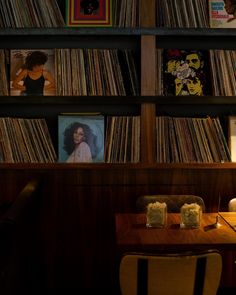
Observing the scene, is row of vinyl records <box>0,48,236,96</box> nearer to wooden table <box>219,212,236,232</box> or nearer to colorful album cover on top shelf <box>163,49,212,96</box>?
colorful album cover on top shelf <box>163,49,212,96</box>

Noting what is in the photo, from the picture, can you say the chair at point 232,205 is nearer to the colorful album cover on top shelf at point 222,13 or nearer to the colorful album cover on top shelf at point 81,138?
the colorful album cover on top shelf at point 81,138

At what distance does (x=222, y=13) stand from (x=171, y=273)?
1.88 metres

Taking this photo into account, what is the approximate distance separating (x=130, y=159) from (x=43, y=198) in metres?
0.61

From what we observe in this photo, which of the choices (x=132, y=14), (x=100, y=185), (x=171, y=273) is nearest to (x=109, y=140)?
(x=100, y=185)

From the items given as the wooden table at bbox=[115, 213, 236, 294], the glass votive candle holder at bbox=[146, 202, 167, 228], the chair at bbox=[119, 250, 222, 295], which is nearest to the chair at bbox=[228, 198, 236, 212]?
the wooden table at bbox=[115, 213, 236, 294]

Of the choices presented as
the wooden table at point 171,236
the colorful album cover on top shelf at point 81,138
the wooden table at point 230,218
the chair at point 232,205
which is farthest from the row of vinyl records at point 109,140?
the wooden table at point 171,236

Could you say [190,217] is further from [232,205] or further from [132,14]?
[132,14]

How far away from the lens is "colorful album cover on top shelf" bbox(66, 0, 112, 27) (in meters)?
2.76

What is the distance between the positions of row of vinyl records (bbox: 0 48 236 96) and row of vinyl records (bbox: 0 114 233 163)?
0.18m

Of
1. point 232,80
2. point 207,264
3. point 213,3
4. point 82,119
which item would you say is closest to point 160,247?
point 207,264

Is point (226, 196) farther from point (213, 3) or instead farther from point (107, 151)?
point (213, 3)

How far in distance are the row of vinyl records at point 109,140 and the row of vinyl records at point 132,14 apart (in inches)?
23.6

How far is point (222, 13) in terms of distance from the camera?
279cm

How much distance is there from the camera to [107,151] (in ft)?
9.19
